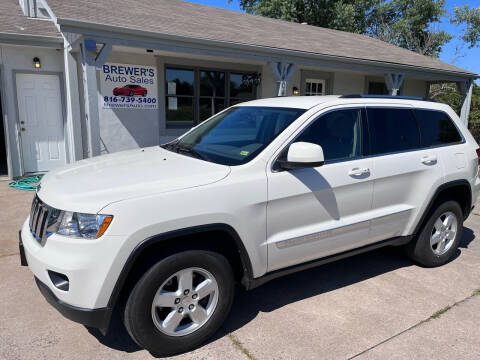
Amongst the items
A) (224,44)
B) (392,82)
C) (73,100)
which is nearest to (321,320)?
(224,44)

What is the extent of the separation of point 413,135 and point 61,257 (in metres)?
3.43

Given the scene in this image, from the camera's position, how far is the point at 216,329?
9.43ft

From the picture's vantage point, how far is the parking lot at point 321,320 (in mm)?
2764

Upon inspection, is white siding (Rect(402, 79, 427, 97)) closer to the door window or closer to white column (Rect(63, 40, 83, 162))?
the door window

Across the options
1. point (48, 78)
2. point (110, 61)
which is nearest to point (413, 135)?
point (110, 61)

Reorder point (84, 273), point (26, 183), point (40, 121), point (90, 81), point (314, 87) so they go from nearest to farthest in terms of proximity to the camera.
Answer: point (84, 273) < point (90, 81) < point (26, 183) < point (40, 121) < point (314, 87)

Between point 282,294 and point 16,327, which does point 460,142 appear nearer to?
point 282,294

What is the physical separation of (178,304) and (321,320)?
1274 mm

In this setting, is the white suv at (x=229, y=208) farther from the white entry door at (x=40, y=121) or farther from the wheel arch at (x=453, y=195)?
the white entry door at (x=40, y=121)

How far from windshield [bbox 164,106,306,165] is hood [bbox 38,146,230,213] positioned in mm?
202

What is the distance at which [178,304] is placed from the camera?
8.73ft

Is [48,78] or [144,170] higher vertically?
[48,78]

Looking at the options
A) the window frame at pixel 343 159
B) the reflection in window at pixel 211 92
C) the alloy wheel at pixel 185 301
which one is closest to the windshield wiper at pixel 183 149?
the window frame at pixel 343 159

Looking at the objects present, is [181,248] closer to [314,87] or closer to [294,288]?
[294,288]
